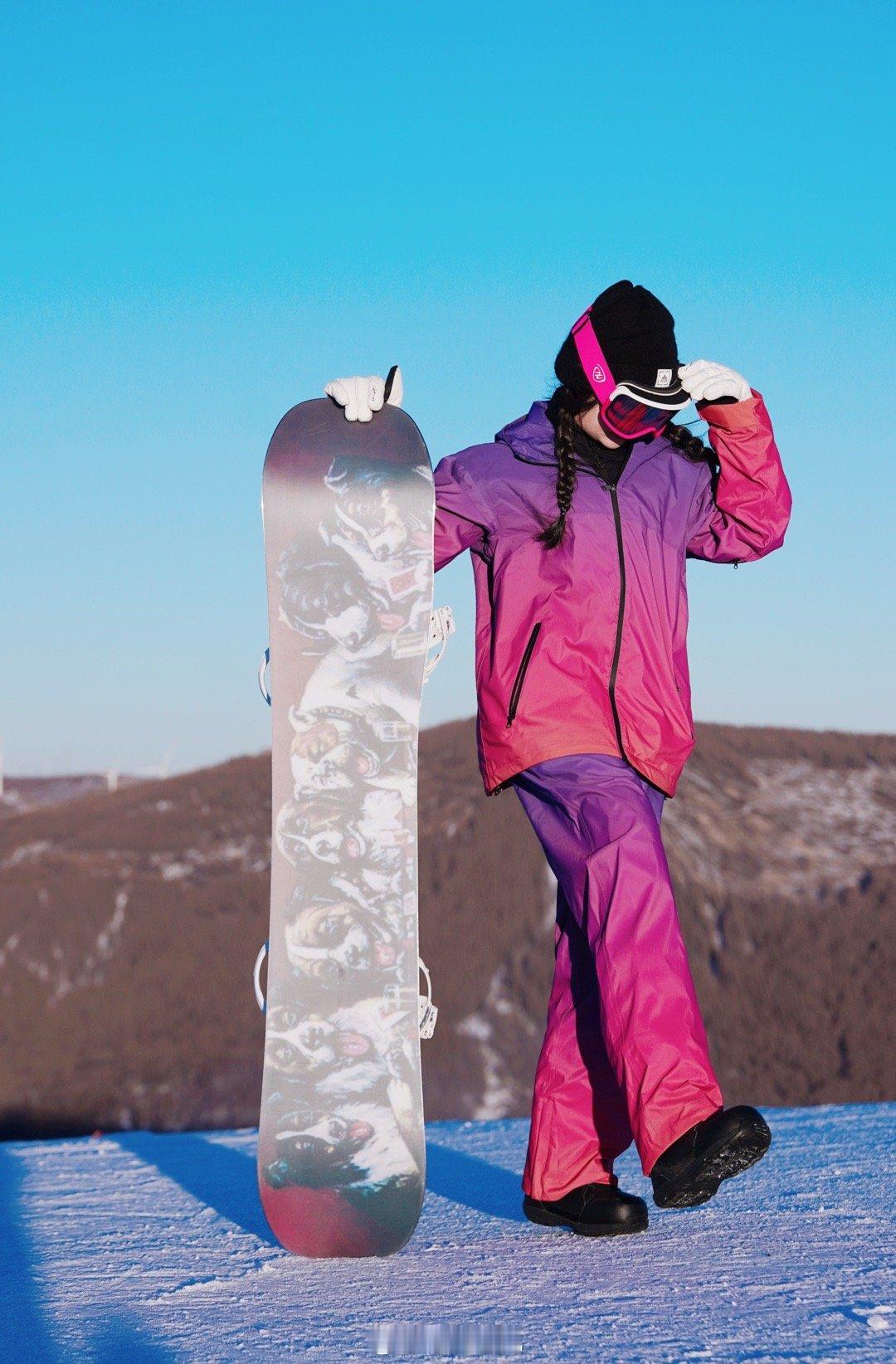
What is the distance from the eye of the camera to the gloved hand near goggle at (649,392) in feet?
8.43

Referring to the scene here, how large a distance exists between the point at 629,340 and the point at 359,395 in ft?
1.70

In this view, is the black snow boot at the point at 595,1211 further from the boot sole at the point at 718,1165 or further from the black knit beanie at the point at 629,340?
the black knit beanie at the point at 629,340

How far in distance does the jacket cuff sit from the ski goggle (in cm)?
8

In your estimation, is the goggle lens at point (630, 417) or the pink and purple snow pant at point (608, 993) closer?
the pink and purple snow pant at point (608, 993)

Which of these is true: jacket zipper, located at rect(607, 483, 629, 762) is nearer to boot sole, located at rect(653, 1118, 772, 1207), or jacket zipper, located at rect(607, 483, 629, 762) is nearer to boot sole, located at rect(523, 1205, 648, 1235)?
boot sole, located at rect(653, 1118, 772, 1207)

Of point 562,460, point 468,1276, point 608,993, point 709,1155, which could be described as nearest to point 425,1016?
point 608,993

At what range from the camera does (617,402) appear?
2.59 m

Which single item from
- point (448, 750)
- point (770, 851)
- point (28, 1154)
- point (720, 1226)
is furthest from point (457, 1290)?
point (448, 750)

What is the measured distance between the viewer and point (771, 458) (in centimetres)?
270

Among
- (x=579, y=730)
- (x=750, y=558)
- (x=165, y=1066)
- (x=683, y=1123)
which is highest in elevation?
(x=750, y=558)

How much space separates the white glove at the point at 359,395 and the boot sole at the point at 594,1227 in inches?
60.2

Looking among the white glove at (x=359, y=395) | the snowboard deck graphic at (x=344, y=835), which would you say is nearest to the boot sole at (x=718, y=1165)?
the snowboard deck graphic at (x=344, y=835)

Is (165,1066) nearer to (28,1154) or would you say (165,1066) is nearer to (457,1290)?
(28,1154)

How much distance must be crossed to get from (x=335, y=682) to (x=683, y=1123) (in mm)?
949
